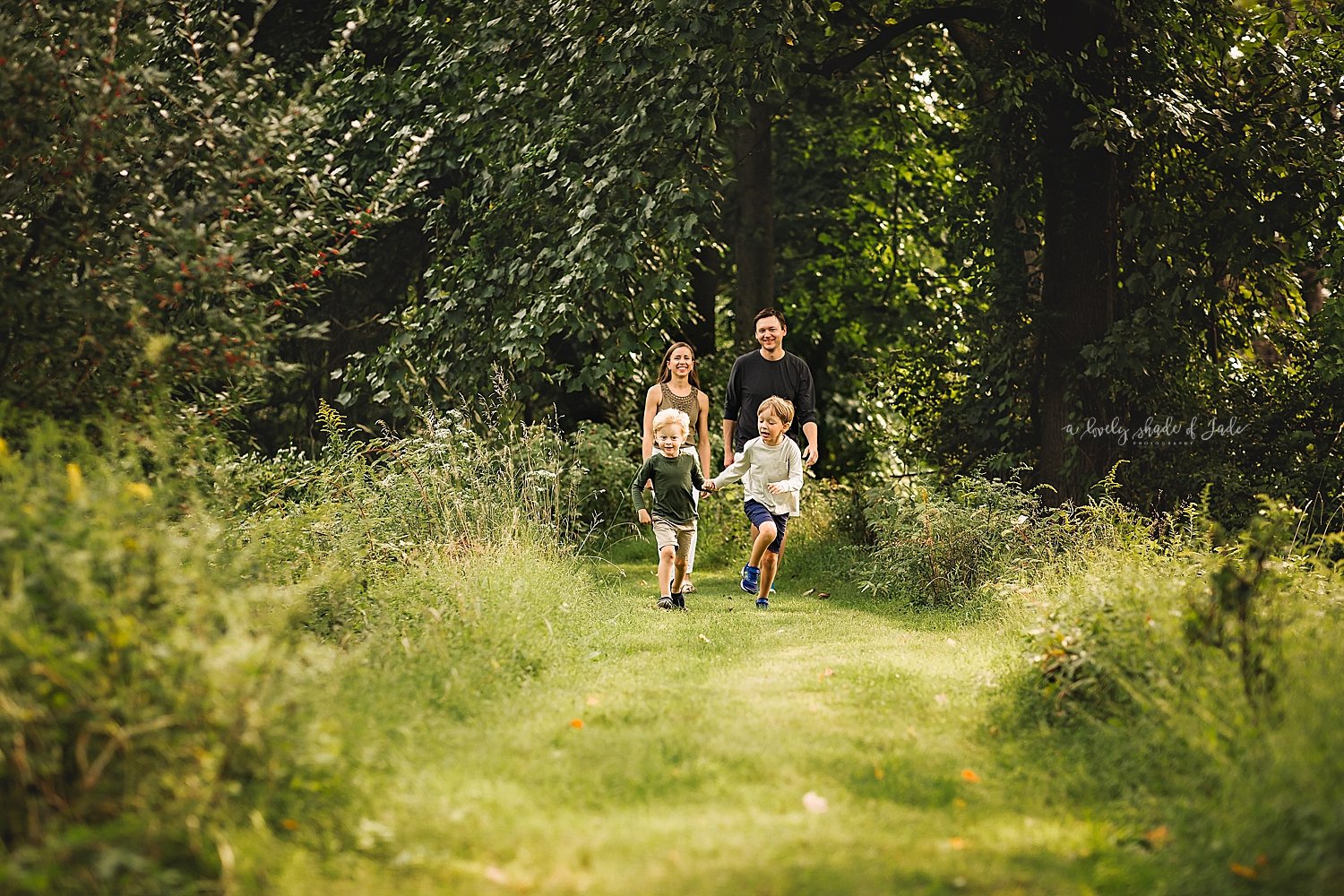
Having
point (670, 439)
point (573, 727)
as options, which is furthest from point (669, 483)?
point (573, 727)

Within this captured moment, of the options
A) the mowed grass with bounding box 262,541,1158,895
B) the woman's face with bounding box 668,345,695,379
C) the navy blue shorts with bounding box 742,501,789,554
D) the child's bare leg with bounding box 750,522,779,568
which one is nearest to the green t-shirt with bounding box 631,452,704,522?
the navy blue shorts with bounding box 742,501,789,554

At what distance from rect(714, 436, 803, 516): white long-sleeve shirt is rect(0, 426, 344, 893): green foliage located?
5.41m

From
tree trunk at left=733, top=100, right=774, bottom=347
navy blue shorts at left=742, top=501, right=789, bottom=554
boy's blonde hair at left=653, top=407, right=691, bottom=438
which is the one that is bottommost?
navy blue shorts at left=742, top=501, right=789, bottom=554

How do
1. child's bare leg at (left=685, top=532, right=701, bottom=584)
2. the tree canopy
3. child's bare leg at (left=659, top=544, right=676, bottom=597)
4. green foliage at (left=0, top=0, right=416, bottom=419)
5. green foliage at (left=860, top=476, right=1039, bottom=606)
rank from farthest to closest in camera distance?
the tree canopy, child's bare leg at (left=685, top=532, right=701, bottom=584), green foliage at (left=860, top=476, right=1039, bottom=606), child's bare leg at (left=659, top=544, right=676, bottom=597), green foliage at (left=0, top=0, right=416, bottom=419)

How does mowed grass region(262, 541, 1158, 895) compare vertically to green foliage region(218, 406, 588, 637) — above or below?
below

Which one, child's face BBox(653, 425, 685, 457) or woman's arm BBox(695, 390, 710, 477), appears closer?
child's face BBox(653, 425, 685, 457)

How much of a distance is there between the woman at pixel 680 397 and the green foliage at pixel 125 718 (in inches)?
236

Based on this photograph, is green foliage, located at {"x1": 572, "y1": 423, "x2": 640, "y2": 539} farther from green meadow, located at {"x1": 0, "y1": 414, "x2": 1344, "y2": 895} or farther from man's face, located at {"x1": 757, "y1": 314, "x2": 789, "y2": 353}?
green meadow, located at {"x1": 0, "y1": 414, "x2": 1344, "y2": 895}

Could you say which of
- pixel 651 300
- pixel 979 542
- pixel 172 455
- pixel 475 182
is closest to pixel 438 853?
pixel 172 455

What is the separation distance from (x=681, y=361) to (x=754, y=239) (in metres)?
6.94

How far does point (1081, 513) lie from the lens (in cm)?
1114

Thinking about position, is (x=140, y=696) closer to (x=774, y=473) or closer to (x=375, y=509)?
(x=375, y=509)

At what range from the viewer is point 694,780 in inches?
184

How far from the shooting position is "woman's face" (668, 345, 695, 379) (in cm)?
1002
